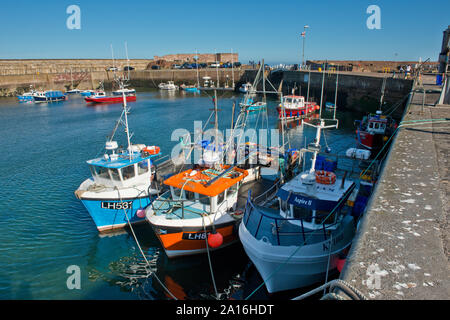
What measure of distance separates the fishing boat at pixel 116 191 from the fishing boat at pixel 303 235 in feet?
19.6

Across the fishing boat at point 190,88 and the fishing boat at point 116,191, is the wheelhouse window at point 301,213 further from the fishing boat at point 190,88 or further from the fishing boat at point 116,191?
the fishing boat at point 190,88

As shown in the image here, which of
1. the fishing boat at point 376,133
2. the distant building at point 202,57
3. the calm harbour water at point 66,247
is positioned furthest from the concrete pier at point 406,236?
the distant building at point 202,57

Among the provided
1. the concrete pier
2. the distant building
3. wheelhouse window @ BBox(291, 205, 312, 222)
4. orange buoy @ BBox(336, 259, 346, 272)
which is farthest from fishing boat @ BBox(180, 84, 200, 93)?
the concrete pier

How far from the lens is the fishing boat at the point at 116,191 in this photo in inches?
486

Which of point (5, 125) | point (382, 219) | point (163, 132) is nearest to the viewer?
point (382, 219)

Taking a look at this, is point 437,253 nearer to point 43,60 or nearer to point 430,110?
point 430,110

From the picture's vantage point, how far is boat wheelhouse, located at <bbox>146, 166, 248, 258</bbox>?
33.4ft

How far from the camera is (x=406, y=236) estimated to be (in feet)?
13.0

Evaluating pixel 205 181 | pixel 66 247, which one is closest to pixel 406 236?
pixel 205 181

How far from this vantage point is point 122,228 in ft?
43.7

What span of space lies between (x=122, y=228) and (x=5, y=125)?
33.2 meters

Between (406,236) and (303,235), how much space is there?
167 inches

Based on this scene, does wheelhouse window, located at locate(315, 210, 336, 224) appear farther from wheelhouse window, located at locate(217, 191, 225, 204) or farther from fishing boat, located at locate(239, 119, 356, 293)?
wheelhouse window, located at locate(217, 191, 225, 204)

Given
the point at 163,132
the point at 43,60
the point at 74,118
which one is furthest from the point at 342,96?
the point at 43,60
